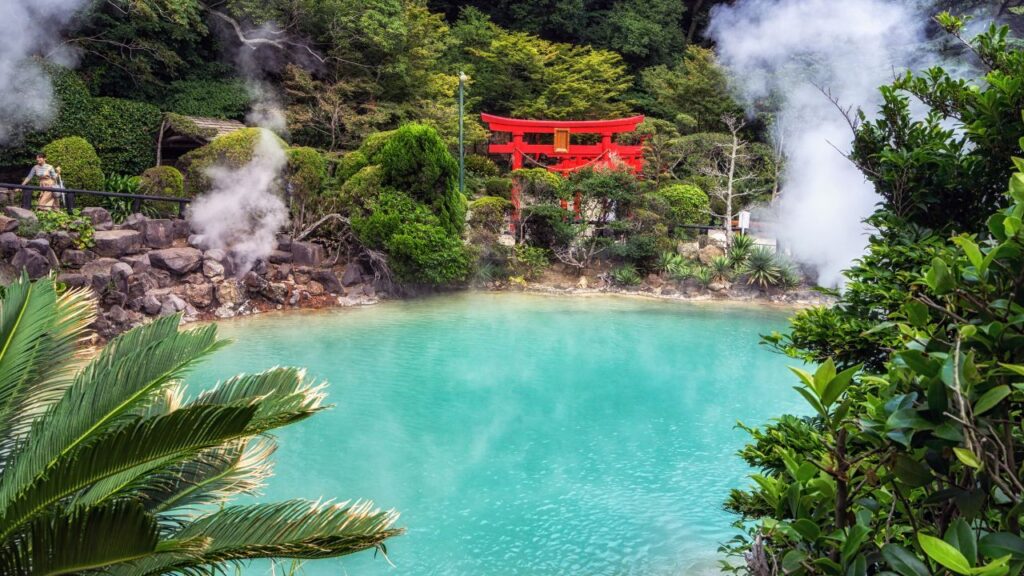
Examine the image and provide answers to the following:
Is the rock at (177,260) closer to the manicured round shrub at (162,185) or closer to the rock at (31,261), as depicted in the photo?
the rock at (31,261)

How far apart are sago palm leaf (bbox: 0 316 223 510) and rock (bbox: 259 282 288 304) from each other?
1031cm

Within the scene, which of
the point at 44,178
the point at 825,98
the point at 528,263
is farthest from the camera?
the point at 825,98

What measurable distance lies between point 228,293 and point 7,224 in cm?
334

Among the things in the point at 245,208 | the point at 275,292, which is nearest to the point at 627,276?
the point at 275,292

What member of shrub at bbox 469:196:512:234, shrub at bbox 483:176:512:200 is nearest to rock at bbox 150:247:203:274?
shrub at bbox 469:196:512:234

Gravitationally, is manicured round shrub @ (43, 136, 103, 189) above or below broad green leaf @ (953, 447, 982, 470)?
above

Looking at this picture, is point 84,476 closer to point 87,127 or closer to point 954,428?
point 954,428

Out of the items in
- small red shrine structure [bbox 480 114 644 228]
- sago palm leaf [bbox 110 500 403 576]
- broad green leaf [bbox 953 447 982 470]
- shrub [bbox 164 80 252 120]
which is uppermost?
shrub [bbox 164 80 252 120]

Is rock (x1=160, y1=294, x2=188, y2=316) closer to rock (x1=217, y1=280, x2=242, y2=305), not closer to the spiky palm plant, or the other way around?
rock (x1=217, y1=280, x2=242, y2=305)

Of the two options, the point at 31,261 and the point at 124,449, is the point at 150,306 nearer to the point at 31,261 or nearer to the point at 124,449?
the point at 31,261

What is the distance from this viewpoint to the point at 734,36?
22.5 meters

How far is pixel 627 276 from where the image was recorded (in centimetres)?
1620

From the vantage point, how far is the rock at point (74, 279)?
10359 mm

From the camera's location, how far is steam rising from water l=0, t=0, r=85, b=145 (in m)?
13.7
